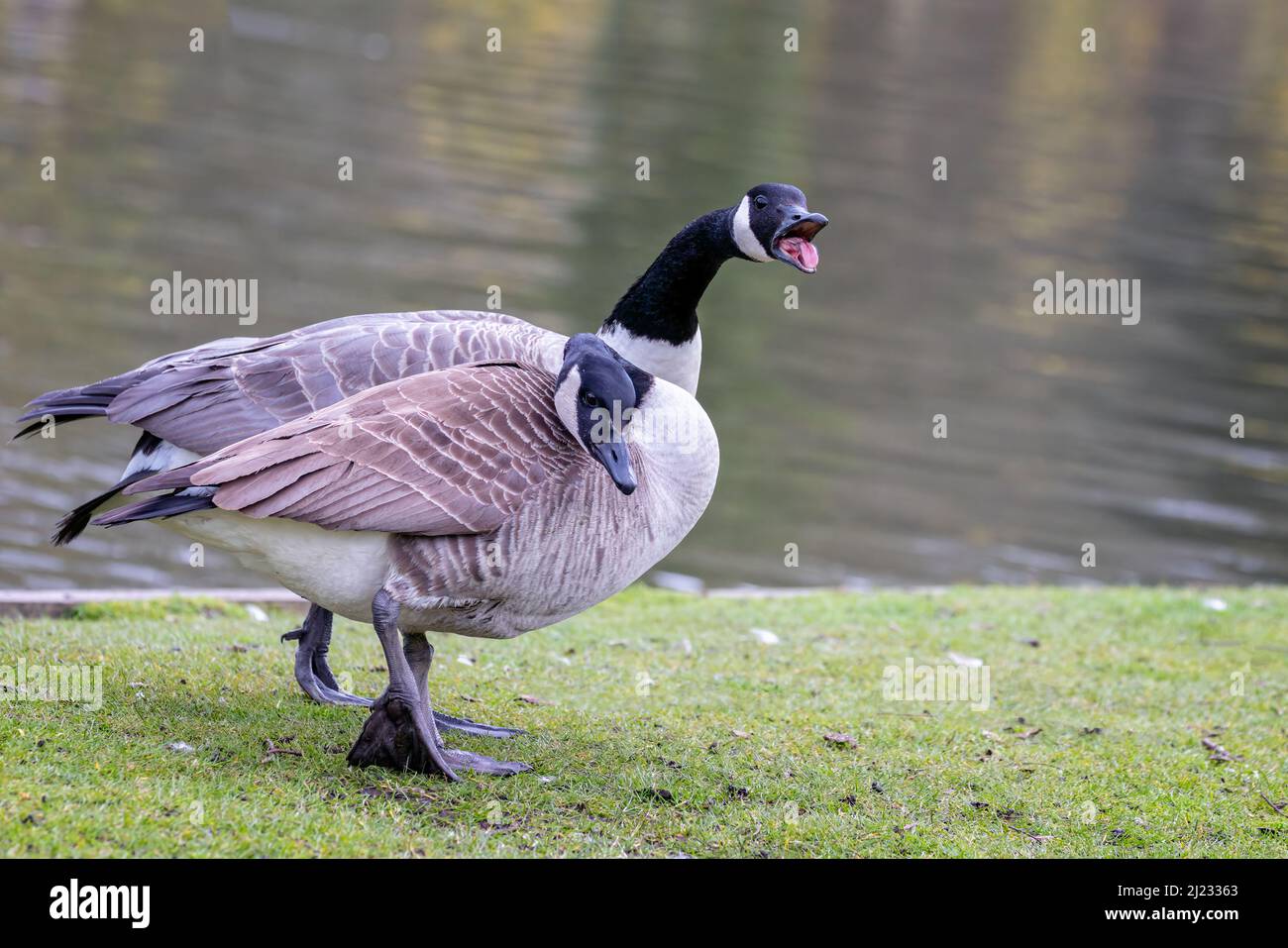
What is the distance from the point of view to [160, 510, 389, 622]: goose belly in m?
5.88

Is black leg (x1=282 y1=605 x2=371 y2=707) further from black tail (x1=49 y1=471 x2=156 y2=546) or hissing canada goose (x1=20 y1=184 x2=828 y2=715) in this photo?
black tail (x1=49 y1=471 x2=156 y2=546)

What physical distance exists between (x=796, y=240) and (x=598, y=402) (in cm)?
234

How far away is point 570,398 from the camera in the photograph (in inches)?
237

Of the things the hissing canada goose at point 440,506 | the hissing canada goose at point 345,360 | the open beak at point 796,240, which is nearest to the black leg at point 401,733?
the hissing canada goose at point 440,506

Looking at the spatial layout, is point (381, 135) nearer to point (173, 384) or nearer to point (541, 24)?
point (541, 24)

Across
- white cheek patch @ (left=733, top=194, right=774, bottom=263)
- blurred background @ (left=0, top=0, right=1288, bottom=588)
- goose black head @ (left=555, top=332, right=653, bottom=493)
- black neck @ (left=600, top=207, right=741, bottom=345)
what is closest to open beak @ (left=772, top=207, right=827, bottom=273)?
white cheek patch @ (left=733, top=194, right=774, bottom=263)

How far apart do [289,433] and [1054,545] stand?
12.7m

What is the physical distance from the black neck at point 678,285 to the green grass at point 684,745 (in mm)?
2171

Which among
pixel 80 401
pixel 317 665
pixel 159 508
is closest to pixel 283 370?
pixel 80 401

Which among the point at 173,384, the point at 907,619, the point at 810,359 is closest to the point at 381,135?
the point at 810,359

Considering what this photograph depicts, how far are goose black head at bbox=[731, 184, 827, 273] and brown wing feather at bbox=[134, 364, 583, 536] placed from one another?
6.76 ft

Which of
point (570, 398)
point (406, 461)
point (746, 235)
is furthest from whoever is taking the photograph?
point (746, 235)

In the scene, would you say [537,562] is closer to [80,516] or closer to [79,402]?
[80,516]

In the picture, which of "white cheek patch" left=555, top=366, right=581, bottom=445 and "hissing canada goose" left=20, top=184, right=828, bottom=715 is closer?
"white cheek patch" left=555, top=366, right=581, bottom=445
